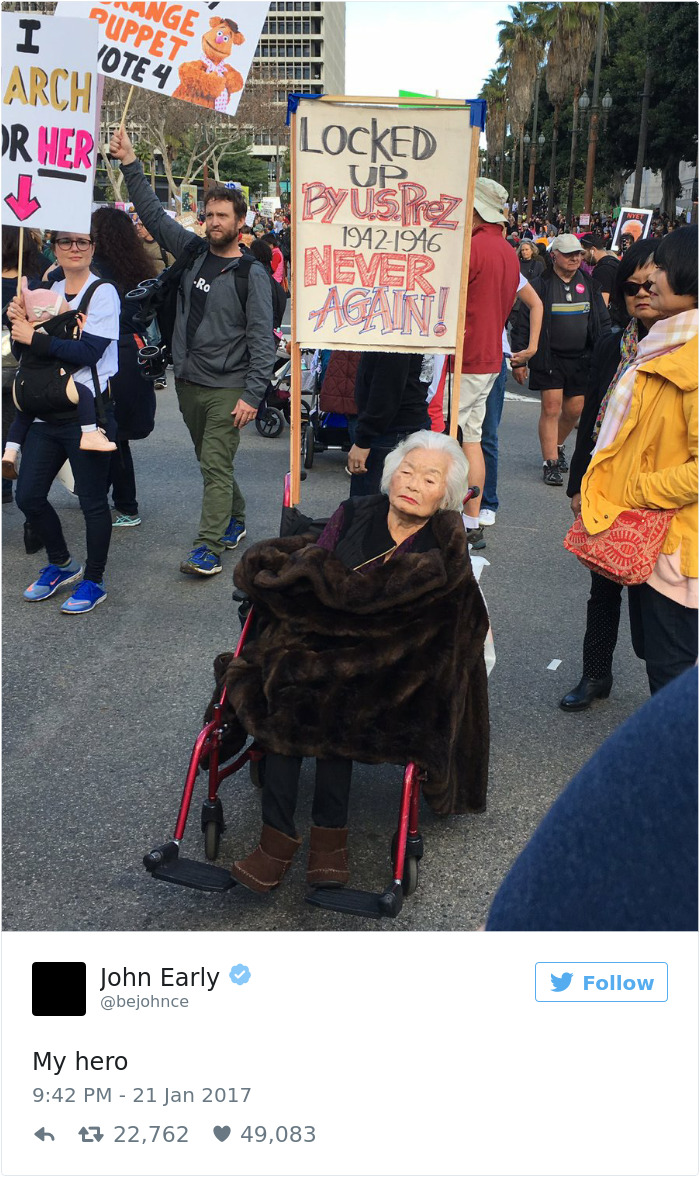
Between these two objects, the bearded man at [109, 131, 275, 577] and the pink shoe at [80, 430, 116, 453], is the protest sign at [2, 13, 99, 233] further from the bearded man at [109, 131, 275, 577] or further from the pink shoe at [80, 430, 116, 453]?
the bearded man at [109, 131, 275, 577]

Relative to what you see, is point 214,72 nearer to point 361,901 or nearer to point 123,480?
point 123,480

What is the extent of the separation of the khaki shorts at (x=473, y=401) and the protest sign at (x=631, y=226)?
7.15 metres

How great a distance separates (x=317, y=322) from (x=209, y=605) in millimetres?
1801

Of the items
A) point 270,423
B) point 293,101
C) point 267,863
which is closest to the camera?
point 267,863

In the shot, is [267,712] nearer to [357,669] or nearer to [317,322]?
[357,669]

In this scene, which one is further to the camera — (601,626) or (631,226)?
(631,226)

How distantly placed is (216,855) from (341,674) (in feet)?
2.44

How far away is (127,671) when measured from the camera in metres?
4.98

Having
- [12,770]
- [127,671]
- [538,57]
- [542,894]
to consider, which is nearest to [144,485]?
[127,671]

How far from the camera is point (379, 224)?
451 centimetres

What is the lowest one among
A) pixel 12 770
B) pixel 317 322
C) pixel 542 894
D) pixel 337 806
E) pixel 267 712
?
pixel 12 770

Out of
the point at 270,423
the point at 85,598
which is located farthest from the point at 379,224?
the point at 270,423

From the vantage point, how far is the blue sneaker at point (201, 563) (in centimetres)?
616
